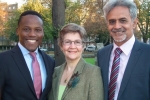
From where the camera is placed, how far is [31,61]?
341 cm

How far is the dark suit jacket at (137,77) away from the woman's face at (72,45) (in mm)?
613

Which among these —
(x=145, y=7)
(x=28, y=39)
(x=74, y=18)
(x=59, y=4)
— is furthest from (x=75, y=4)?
(x=28, y=39)

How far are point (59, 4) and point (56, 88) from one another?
22.1ft

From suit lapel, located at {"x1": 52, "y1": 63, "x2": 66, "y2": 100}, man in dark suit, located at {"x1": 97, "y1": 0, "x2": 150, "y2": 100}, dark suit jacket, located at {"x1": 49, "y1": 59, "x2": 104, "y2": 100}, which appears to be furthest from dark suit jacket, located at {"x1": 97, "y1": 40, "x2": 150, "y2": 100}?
suit lapel, located at {"x1": 52, "y1": 63, "x2": 66, "y2": 100}

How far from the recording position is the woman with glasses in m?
3.19

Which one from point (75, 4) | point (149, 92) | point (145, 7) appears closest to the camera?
point (149, 92)

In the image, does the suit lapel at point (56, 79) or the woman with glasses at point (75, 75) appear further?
the suit lapel at point (56, 79)

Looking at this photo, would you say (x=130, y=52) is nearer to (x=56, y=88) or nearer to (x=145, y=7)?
(x=56, y=88)

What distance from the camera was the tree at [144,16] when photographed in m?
41.9

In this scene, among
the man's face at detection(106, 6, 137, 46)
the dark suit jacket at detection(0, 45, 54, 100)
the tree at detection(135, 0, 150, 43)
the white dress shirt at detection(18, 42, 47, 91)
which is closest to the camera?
the dark suit jacket at detection(0, 45, 54, 100)

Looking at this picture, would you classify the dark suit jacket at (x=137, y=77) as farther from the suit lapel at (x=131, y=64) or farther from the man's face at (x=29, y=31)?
the man's face at (x=29, y=31)

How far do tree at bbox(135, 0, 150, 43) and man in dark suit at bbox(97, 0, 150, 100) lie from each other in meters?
39.3

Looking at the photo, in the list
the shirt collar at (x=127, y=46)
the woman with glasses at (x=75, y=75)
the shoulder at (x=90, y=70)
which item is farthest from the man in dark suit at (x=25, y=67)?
the shirt collar at (x=127, y=46)

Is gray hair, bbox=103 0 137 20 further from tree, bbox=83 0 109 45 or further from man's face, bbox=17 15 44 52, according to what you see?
tree, bbox=83 0 109 45
